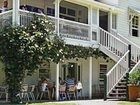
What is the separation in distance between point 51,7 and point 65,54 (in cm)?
610

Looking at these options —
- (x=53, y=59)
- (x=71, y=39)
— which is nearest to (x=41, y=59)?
(x=53, y=59)

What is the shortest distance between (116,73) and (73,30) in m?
3.81

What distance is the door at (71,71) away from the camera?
25.9m

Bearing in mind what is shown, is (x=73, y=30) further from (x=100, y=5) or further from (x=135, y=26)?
(x=135, y=26)

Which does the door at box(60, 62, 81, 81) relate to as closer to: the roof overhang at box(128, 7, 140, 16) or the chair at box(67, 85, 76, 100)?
the chair at box(67, 85, 76, 100)

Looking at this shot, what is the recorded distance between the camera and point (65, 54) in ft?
71.5

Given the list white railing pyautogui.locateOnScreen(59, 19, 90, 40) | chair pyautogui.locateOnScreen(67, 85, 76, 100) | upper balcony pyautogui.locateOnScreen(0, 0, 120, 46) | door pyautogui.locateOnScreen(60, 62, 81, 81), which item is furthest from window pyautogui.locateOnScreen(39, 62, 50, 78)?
upper balcony pyautogui.locateOnScreen(0, 0, 120, 46)

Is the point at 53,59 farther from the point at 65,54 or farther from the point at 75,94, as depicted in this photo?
the point at 75,94

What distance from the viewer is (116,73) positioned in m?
23.1

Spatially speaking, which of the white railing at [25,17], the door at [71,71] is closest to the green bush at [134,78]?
the door at [71,71]

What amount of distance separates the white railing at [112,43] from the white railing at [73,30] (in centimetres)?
136

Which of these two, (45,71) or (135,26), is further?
(135,26)

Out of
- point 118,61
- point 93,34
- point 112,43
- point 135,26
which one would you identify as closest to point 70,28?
point 93,34

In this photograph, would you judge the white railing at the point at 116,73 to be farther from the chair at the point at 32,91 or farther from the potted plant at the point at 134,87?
the chair at the point at 32,91
